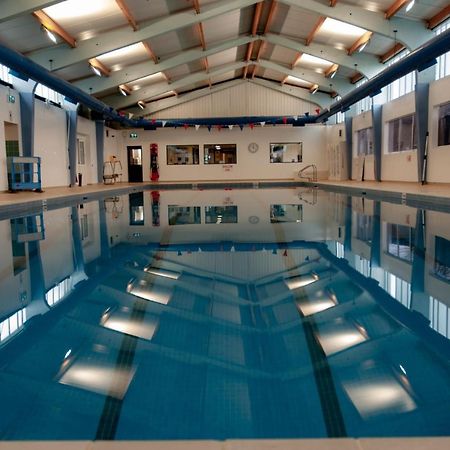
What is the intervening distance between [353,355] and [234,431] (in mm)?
885

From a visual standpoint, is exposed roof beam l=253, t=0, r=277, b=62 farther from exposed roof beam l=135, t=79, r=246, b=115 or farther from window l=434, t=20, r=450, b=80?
exposed roof beam l=135, t=79, r=246, b=115

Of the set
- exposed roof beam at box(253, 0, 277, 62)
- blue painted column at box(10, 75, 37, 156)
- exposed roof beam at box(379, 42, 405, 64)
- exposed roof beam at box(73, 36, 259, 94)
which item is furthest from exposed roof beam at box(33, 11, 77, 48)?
exposed roof beam at box(379, 42, 405, 64)

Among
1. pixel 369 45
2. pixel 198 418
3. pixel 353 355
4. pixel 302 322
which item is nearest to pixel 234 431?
pixel 198 418

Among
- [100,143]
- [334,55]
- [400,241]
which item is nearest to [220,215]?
[400,241]

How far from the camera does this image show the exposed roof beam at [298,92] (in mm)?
26859

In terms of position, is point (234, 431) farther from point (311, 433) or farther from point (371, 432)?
point (371, 432)

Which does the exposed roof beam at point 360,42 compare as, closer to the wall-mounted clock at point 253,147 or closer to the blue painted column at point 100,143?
the wall-mounted clock at point 253,147

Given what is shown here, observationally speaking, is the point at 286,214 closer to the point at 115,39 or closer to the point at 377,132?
the point at 115,39

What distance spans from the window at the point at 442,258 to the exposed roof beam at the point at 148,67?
14458 millimetres

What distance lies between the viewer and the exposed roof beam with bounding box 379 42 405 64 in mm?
16052

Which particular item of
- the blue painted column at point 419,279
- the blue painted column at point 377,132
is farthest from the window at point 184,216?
the blue painted column at point 377,132

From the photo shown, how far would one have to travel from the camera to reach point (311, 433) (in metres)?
1.56

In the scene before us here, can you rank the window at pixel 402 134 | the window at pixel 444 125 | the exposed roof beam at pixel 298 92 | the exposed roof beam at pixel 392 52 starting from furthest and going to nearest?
the exposed roof beam at pixel 298 92
the window at pixel 402 134
the exposed roof beam at pixel 392 52
the window at pixel 444 125

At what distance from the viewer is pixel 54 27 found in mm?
12484
